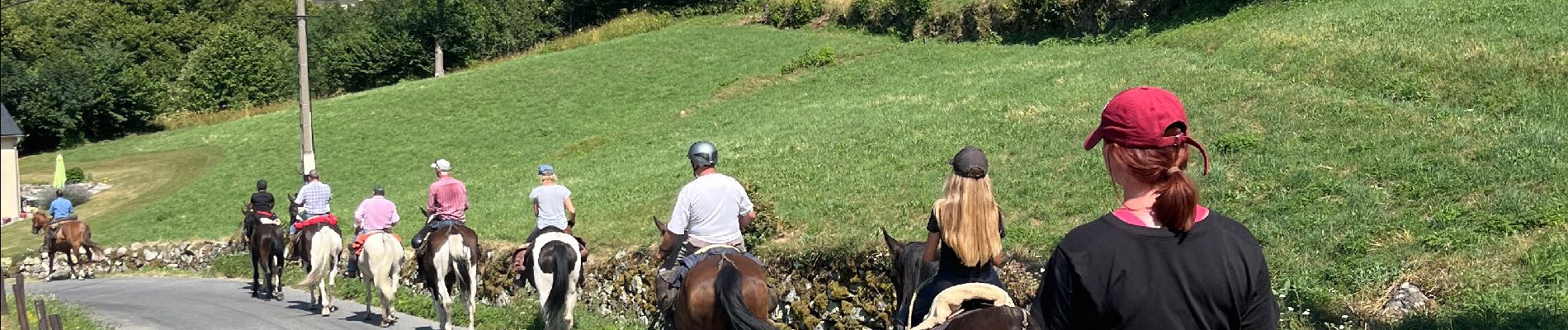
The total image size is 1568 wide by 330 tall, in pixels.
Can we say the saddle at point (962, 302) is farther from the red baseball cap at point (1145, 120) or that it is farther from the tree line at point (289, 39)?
the tree line at point (289, 39)

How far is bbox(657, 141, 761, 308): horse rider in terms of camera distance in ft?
31.3


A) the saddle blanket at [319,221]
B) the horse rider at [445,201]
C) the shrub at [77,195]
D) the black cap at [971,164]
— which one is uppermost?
the black cap at [971,164]

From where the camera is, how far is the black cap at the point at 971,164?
23.4 feet

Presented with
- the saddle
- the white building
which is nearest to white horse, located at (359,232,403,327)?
the white building

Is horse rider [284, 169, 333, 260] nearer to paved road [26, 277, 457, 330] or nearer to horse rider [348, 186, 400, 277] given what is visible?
paved road [26, 277, 457, 330]

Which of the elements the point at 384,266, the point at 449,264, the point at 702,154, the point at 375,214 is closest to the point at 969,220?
the point at 702,154

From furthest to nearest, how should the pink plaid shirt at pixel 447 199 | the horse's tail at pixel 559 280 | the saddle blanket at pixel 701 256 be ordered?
the pink plaid shirt at pixel 447 199, the horse's tail at pixel 559 280, the saddle blanket at pixel 701 256

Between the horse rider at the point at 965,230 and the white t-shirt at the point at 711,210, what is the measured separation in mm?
2641

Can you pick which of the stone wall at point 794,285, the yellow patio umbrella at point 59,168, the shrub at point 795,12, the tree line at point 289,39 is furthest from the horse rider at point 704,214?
the shrub at point 795,12

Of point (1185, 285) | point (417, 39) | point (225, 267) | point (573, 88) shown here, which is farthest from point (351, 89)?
point (1185, 285)

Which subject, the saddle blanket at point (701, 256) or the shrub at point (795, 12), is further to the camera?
the shrub at point (795, 12)

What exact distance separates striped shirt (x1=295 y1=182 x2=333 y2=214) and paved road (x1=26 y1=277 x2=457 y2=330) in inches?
60.3

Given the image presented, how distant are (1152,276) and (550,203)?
10.9m

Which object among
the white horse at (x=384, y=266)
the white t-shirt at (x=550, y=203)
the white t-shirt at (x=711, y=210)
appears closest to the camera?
the white t-shirt at (x=711, y=210)
